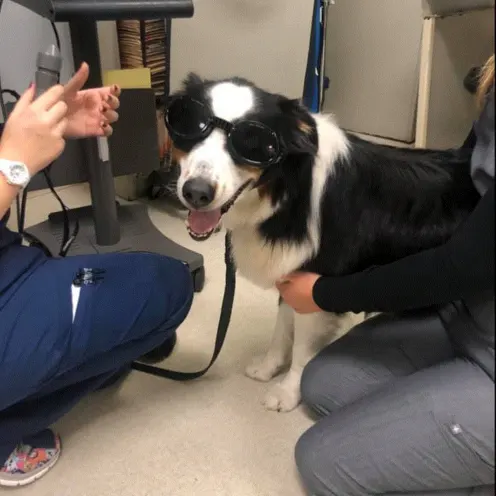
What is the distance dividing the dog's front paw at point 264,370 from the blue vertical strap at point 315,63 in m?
1.16

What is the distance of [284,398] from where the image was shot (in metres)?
1.39

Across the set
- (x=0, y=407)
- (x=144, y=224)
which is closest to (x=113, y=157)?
(x=144, y=224)

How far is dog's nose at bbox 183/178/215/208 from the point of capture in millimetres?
1000

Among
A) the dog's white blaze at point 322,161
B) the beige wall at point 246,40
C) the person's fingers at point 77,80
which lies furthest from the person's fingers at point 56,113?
the beige wall at point 246,40

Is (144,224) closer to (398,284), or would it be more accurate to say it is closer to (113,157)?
(113,157)

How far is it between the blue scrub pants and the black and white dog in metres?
0.17

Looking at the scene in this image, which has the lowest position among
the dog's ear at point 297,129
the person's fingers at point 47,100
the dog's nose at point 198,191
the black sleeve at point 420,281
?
the black sleeve at point 420,281

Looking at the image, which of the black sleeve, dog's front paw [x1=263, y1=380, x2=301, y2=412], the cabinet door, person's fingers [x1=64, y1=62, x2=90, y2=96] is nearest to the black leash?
dog's front paw [x1=263, y1=380, x2=301, y2=412]

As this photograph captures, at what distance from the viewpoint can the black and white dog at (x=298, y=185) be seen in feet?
3.37

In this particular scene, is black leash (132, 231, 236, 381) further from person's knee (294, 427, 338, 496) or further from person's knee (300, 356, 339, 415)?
person's knee (294, 427, 338, 496)

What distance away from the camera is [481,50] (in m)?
2.00

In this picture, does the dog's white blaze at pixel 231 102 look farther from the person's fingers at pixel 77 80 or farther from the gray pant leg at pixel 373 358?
the gray pant leg at pixel 373 358

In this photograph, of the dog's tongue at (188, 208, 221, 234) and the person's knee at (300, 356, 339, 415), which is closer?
A: the dog's tongue at (188, 208, 221, 234)

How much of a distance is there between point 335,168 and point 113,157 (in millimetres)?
1218
